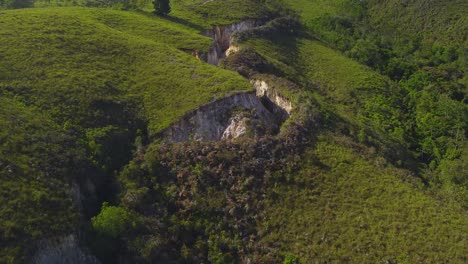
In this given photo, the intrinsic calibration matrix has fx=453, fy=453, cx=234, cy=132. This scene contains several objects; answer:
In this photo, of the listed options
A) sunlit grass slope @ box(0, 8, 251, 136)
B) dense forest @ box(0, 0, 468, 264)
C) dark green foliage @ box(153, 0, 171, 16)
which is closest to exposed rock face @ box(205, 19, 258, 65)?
dense forest @ box(0, 0, 468, 264)

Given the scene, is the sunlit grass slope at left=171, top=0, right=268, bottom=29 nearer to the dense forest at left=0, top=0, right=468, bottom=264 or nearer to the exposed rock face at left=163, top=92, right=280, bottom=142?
the dense forest at left=0, top=0, right=468, bottom=264

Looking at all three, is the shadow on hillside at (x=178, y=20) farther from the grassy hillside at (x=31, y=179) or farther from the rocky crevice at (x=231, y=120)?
the grassy hillside at (x=31, y=179)

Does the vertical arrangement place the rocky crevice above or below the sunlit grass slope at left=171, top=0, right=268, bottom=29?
below

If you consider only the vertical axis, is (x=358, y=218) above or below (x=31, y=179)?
below

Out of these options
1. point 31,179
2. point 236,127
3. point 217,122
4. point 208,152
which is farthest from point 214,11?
point 31,179

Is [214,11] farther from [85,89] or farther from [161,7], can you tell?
[85,89]
